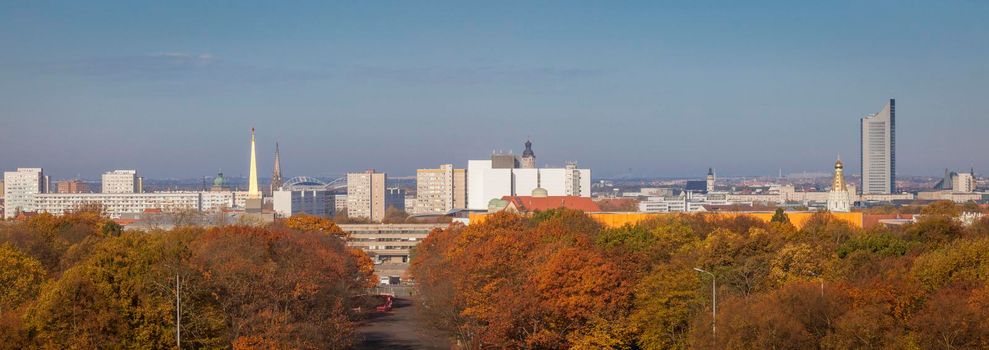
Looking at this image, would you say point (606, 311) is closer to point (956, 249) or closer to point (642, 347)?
point (642, 347)

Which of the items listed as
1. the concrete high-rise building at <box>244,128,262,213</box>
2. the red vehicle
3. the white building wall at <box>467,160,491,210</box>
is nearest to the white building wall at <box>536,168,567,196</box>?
the white building wall at <box>467,160,491,210</box>

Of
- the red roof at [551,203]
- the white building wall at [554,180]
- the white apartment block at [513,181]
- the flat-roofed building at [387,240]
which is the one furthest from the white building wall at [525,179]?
the flat-roofed building at [387,240]

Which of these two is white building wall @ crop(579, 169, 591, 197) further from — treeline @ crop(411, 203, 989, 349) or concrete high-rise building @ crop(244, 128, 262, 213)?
treeline @ crop(411, 203, 989, 349)

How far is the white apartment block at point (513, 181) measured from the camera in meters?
176

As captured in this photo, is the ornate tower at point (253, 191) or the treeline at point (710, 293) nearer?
the treeline at point (710, 293)

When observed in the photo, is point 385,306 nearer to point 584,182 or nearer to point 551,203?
point 551,203

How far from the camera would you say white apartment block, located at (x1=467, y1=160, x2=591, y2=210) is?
579 ft

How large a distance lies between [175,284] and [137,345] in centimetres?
268

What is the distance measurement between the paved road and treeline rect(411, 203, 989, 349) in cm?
85

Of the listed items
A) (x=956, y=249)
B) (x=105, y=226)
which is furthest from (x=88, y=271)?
(x=105, y=226)

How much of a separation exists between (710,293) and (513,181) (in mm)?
135591

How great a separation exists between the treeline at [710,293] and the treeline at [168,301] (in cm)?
505

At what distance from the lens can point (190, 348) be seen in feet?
124

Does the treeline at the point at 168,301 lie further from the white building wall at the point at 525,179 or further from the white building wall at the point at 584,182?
the white building wall at the point at 584,182
